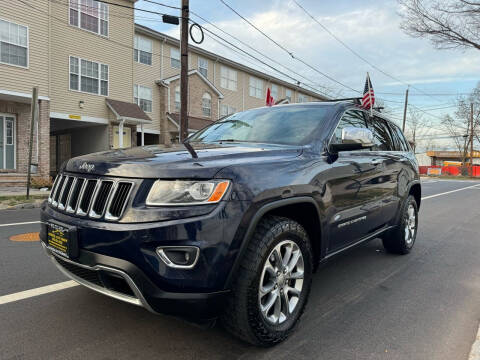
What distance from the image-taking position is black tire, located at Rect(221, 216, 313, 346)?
225 centimetres

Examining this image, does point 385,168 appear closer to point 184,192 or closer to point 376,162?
point 376,162

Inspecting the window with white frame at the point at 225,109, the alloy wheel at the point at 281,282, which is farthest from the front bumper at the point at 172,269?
the window with white frame at the point at 225,109

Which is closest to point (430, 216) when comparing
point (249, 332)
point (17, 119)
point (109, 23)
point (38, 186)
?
point (249, 332)

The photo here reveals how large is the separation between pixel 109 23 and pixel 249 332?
59.2ft

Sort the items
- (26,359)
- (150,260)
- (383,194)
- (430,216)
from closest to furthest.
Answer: (150,260)
(26,359)
(383,194)
(430,216)

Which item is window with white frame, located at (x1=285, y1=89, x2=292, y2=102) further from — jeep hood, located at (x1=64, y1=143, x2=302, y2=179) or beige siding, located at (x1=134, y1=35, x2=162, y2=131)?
jeep hood, located at (x1=64, y1=143, x2=302, y2=179)

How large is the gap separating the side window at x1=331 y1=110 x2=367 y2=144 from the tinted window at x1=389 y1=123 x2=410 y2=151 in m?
1.08

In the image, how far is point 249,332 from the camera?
232 cm

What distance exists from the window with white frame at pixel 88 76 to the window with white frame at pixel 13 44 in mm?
2269

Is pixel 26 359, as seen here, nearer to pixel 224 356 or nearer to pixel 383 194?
pixel 224 356

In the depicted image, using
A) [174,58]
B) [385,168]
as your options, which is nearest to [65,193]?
[385,168]

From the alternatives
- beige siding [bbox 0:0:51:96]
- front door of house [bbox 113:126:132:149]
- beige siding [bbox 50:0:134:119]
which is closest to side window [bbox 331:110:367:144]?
beige siding [bbox 0:0:51:96]

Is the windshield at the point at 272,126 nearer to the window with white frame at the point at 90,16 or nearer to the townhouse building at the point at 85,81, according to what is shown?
the townhouse building at the point at 85,81

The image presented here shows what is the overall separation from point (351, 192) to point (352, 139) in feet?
1.75
